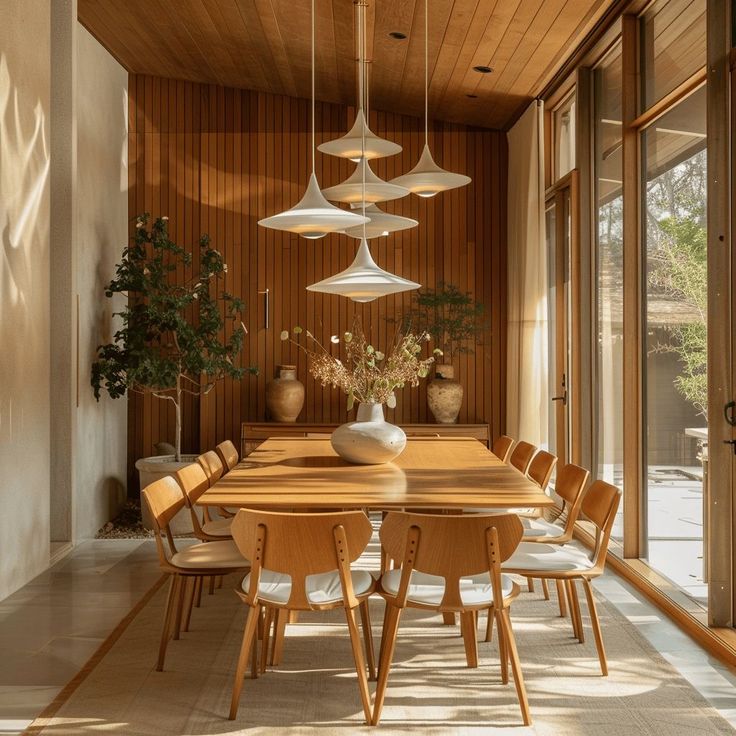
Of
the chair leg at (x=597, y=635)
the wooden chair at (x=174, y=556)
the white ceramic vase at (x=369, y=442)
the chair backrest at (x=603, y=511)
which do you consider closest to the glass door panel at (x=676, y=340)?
the chair backrest at (x=603, y=511)

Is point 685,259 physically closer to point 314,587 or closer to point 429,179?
point 429,179

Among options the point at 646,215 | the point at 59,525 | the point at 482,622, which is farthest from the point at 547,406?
the point at 59,525

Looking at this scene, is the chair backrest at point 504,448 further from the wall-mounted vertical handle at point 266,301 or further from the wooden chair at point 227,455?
the wall-mounted vertical handle at point 266,301

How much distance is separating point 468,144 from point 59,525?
17.7ft

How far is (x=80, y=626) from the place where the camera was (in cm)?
475

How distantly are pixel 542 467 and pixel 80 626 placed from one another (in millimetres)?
2689

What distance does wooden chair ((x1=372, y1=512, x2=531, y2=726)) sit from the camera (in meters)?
3.27

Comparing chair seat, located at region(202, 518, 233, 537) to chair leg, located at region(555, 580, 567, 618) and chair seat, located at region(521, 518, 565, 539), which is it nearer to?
chair seat, located at region(521, 518, 565, 539)

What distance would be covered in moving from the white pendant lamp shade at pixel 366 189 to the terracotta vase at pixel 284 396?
3902 mm

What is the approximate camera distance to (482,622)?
480 centimetres

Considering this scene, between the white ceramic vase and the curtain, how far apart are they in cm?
295

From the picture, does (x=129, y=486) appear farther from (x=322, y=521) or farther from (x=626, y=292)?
(x=322, y=521)

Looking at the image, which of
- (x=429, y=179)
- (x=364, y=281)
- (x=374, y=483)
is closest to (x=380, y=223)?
(x=429, y=179)

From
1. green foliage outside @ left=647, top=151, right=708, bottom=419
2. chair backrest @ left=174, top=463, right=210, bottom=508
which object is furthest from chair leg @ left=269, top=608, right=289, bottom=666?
green foliage outside @ left=647, top=151, right=708, bottom=419
